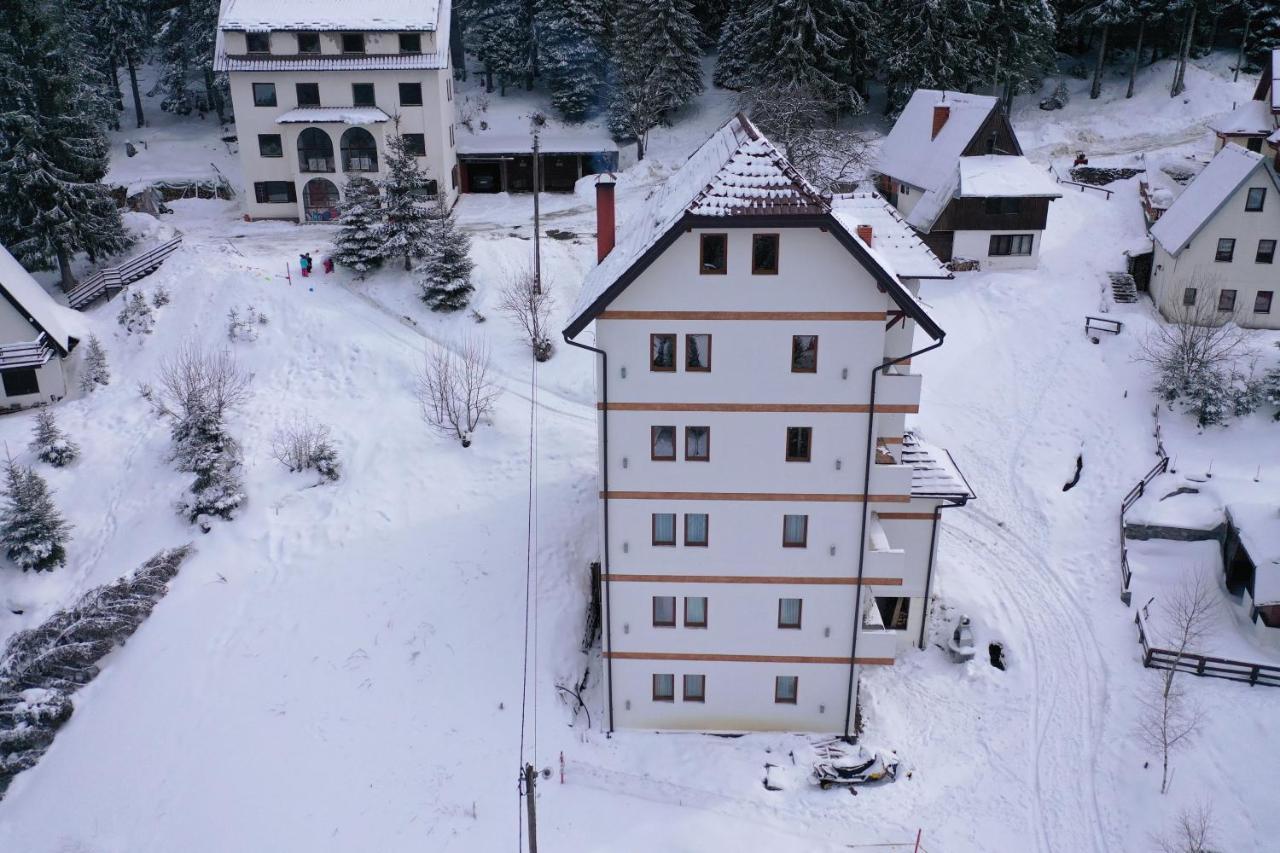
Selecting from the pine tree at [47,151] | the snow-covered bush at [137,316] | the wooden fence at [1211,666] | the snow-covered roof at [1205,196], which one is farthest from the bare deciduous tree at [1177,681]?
the pine tree at [47,151]

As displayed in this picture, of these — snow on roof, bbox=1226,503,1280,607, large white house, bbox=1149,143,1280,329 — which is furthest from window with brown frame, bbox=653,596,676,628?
large white house, bbox=1149,143,1280,329

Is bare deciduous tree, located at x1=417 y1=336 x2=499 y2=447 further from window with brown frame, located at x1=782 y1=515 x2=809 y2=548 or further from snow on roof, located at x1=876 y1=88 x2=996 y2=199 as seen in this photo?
snow on roof, located at x1=876 y1=88 x2=996 y2=199

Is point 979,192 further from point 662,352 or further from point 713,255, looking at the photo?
point 662,352

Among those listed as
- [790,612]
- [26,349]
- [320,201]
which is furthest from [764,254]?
[320,201]

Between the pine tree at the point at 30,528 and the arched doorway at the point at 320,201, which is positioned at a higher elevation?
the arched doorway at the point at 320,201

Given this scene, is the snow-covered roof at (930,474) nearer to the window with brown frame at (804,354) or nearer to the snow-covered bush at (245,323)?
the window with brown frame at (804,354)
